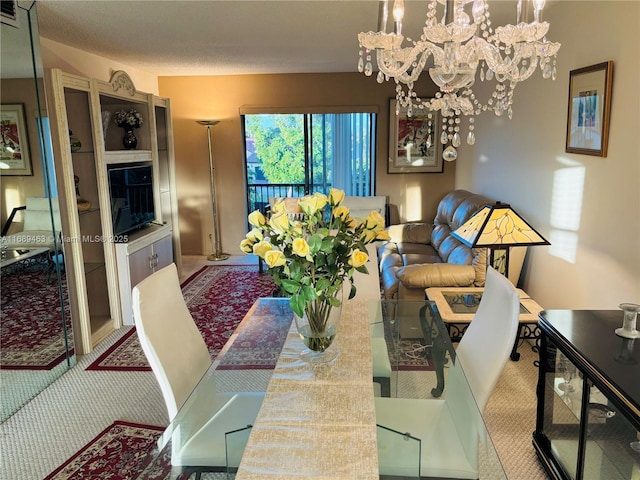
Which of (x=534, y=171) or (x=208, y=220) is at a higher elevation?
(x=534, y=171)

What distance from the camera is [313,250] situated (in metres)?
1.55

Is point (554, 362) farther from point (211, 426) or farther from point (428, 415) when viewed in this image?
point (211, 426)

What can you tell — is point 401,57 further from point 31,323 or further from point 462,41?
point 31,323

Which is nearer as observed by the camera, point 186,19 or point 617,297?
point 617,297

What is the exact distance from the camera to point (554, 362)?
201 centimetres

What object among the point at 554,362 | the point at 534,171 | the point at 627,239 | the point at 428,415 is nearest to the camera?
the point at 428,415

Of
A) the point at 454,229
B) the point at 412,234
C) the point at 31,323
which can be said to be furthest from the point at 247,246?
the point at 412,234

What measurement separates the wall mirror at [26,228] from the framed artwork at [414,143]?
4085mm

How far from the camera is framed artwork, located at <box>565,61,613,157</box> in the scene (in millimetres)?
2523

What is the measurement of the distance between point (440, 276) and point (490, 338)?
4.94ft

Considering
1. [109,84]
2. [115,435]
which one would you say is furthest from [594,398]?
[109,84]

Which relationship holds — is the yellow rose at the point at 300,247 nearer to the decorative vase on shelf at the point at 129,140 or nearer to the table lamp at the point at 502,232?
the table lamp at the point at 502,232

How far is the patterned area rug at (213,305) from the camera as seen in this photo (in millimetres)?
3303

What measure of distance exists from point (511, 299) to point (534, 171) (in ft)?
7.21
